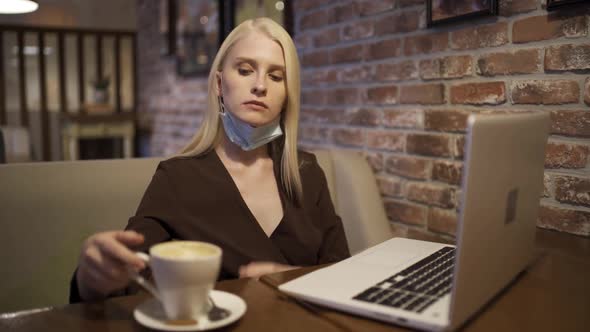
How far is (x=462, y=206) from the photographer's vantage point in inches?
25.2

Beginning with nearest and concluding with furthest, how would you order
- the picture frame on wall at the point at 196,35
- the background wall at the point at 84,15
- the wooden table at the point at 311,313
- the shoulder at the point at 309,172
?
the wooden table at the point at 311,313
the shoulder at the point at 309,172
the picture frame on wall at the point at 196,35
the background wall at the point at 84,15

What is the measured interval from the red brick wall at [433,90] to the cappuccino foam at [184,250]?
1.02 m

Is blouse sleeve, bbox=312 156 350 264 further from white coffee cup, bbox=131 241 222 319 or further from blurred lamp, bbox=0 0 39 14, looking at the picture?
blurred lamp, bbox=0 0 39 14

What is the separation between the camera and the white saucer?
0.66 meters

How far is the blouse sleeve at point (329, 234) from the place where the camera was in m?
1.41

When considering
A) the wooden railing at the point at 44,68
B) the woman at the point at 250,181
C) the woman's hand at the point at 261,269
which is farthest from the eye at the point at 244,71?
the wooden railing at the point at 44,68

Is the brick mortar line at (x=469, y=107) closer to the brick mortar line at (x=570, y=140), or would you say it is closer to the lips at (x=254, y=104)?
the brick mortar line at (x=570, y=140)

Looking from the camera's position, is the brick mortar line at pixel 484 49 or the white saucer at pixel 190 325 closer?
the white saucer at pixel 190 325

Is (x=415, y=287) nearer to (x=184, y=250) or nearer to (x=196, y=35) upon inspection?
(x=184, y=250)

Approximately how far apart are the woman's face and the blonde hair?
0.02 m

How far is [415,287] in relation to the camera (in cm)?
82

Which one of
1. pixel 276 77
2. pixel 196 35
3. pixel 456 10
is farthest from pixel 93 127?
pixel 456 10

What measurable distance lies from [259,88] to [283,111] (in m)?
0.16

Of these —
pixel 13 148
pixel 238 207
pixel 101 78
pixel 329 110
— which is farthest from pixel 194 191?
pixel 101 78
